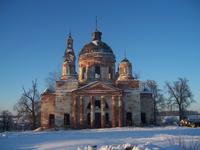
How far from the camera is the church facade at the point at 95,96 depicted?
3466 centimetres

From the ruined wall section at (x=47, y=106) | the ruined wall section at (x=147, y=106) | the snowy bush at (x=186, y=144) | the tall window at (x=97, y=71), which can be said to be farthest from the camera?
the tall window at (x=97, y=71)

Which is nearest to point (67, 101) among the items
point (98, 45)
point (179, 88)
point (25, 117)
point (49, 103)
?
point (49, 103)

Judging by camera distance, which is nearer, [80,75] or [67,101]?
[67,101]

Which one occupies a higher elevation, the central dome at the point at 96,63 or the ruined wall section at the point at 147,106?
the central dome at the point at 96,63

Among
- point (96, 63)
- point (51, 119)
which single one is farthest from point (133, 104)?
point (51, 119)

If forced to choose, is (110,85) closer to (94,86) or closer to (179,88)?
(94,86)

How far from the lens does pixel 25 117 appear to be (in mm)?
45812

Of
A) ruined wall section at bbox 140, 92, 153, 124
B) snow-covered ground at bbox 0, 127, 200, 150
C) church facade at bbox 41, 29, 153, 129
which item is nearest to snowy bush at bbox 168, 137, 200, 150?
snow-covered ground at bbox 0, 127, 200, 150

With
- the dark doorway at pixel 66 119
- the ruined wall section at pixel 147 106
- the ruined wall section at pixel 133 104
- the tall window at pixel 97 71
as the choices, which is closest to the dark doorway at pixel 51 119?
the dark doorway at pixel 66 119

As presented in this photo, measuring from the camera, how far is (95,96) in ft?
114

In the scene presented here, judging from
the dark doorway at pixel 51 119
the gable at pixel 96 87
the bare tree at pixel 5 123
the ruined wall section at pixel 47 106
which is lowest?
the bare tree at pixel 5 123

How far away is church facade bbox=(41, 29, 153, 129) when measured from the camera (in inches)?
1364

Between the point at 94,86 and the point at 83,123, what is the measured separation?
464 centimetres

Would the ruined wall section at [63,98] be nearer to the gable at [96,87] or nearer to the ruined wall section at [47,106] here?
the ruined wall section at [47,106]
